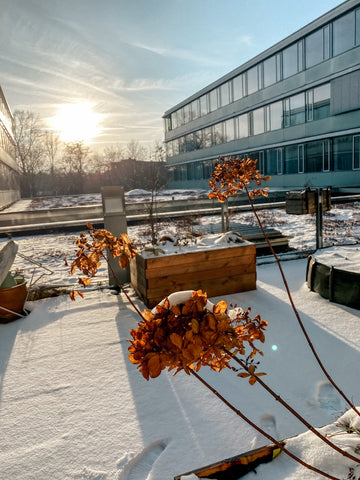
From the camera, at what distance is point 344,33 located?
76.0ft

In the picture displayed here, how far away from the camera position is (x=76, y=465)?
226 cm

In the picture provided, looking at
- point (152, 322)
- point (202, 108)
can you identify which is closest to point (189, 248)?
point (152, 322)

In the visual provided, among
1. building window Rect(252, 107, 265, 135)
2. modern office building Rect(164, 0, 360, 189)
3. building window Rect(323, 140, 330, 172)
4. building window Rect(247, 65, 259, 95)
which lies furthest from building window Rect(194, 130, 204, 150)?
building window Rect(323, 140, 330, 172)

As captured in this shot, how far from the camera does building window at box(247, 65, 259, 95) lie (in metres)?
32.3

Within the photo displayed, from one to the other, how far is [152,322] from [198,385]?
80.2 inches

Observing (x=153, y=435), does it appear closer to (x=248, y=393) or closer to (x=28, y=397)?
(x=248, y=393)

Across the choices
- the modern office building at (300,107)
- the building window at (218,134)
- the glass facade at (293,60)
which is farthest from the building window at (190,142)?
the building window at (218,134)

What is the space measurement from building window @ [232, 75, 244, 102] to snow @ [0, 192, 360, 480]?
112 feet

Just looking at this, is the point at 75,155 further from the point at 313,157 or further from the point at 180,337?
the point at 180,337

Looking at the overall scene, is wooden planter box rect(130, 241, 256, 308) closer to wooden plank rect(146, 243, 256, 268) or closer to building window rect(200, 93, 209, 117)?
wooden plank rect(146, 243, 256, 268)

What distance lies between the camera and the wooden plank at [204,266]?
474 cm

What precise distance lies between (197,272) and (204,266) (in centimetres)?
13

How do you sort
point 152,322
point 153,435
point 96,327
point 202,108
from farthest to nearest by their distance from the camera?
point 202,108 < point 96,327 < point 153,435 < point 152,322

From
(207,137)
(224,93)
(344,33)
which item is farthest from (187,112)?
(344,33)
